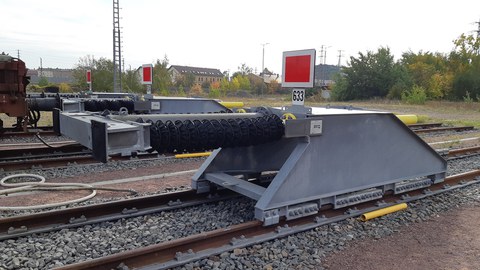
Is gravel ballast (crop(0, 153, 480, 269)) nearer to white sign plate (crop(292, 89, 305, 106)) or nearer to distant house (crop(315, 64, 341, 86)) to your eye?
white sign plate (crop(292, 89, 305, 106))

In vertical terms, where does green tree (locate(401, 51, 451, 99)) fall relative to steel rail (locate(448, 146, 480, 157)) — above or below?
above

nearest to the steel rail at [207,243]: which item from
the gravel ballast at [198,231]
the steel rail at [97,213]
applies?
the gravel ballast at [198,231]

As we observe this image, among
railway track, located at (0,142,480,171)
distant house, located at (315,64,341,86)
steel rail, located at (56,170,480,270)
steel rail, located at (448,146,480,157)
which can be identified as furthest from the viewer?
distant house, located at (315,64,341,86)

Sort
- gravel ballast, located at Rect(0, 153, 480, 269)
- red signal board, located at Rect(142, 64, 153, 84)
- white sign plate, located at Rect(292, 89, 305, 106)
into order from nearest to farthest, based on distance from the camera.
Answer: gravel ballast, located at Rect(0, 153, 480, 269) → white sign plate, located at Rect(292, 89, 305, 106) → red signal board, located at Rect(142, 64, 153, 84)

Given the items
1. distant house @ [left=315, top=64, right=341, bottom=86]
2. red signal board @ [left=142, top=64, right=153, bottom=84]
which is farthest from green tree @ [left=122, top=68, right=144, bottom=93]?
red signal board @ [left=142, top=64, right=153, bottom=84]

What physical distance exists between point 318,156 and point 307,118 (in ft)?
1.69

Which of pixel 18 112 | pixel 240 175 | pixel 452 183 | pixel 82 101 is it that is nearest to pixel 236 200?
pixel 240 175

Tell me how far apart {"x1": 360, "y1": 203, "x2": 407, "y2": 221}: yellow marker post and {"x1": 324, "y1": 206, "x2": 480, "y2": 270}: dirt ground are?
331mm

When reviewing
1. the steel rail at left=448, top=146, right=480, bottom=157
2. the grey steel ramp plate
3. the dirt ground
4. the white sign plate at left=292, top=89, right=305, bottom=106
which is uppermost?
the white sign plate at left=292, top=89, right=305, bottom=106

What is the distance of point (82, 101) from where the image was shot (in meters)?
8.32


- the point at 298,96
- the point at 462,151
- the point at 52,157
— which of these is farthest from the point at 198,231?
the point at 462,151

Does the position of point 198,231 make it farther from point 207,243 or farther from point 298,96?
point 298,96

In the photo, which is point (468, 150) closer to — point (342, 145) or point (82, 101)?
point (342, 145)

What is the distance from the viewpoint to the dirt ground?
3.94 m
